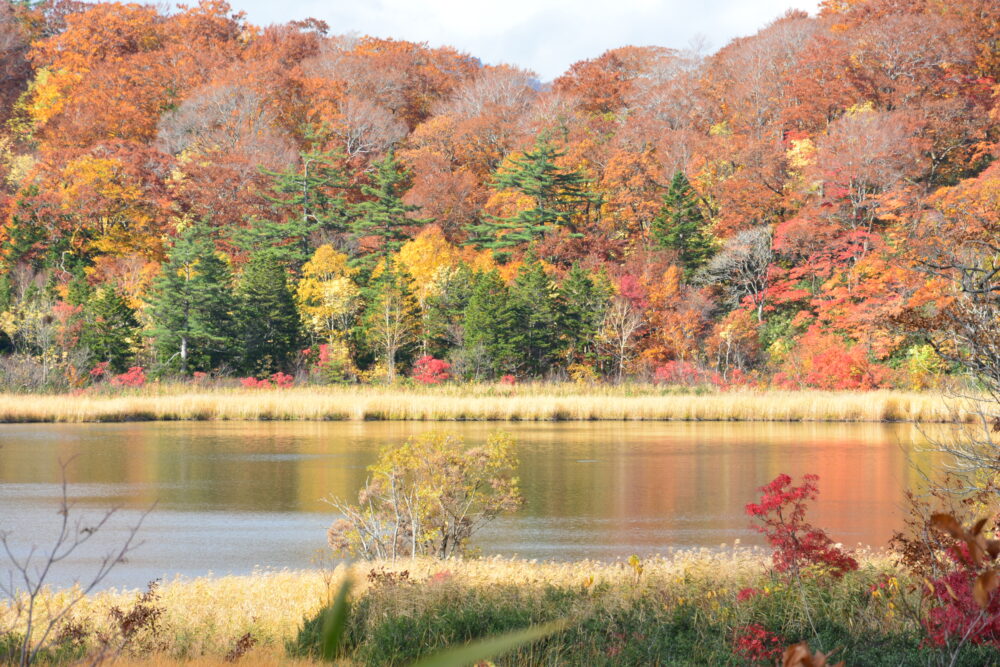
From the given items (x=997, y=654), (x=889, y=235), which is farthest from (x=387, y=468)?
(x=889, y=235)

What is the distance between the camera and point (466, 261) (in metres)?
42.5

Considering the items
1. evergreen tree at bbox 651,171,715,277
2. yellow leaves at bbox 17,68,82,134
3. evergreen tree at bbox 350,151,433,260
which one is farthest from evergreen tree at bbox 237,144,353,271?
yellow leaves at bbox 17,68,82,134

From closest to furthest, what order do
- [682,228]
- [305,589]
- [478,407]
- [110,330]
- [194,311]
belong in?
[305,589] → [478,407] → [110,330] → [194,311] → [682,228]

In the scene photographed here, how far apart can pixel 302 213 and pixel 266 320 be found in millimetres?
7203

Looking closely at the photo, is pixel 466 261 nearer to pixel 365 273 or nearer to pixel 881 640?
pixel 365 273

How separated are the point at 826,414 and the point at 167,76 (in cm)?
3828

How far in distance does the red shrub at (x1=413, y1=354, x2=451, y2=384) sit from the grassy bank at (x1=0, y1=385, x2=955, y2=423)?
4793 millimetres

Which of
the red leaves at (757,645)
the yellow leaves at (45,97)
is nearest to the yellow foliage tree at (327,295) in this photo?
the yellow leaves at (45,97)

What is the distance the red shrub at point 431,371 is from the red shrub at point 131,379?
9.37 meters

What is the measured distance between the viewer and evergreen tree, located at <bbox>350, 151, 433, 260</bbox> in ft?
139

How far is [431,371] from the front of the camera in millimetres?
37156

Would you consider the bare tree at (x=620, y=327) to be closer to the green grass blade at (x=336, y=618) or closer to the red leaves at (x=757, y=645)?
the red leaves at (x=757, y=645)

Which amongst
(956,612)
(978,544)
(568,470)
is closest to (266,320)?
(568,470)

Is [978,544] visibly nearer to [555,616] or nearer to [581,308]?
[555,616]
